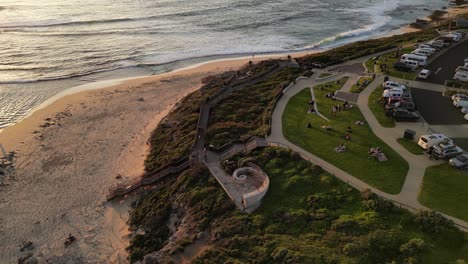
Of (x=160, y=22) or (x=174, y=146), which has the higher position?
(x=160, y=22)

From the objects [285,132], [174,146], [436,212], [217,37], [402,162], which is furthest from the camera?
[217,37]

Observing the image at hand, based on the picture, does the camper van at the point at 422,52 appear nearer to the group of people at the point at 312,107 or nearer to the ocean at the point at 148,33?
the group of people at the point at 312,107

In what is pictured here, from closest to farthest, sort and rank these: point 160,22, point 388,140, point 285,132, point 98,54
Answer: point 388,140, point 285,132, point 98,54, point 160,22

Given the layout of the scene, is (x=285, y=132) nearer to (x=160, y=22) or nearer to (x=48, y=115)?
(x=48, y=115)

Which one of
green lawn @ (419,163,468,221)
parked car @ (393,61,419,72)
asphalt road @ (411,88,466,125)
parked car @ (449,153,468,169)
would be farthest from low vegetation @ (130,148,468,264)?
parked car @ (393,61,419,72)

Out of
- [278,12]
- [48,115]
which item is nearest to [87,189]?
[48,115]

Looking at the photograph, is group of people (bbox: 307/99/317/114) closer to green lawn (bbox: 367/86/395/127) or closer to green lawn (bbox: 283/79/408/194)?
green lawn (bbox: 283/79/408/194)

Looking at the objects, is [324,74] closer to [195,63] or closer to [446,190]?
[446,190]

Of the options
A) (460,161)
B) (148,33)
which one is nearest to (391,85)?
(460,161)
